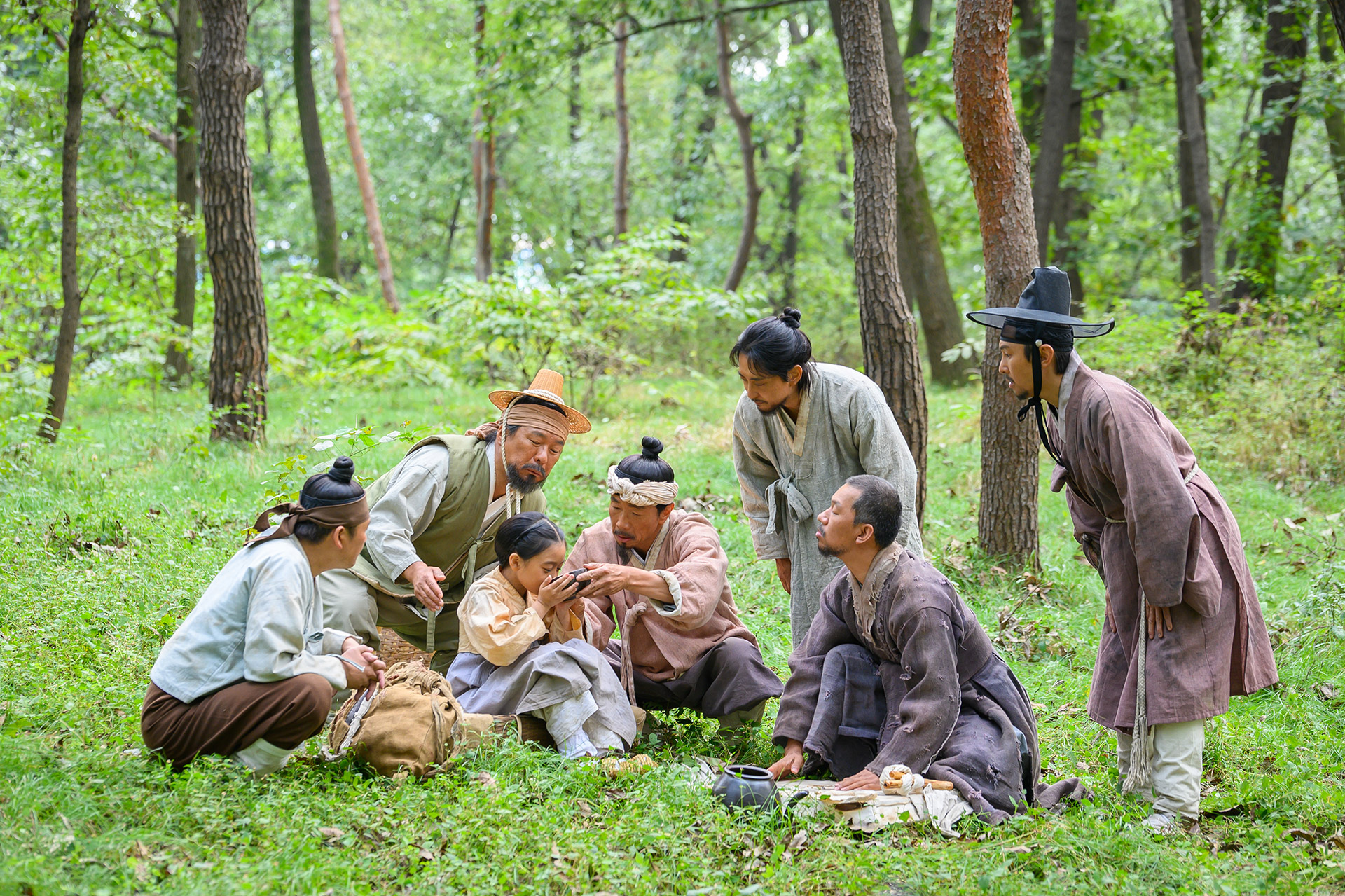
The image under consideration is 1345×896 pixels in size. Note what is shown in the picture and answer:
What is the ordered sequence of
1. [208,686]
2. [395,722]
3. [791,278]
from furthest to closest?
[791,278] < [395,722] < [208,686]

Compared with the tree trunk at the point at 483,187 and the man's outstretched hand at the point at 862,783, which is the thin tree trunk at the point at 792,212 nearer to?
the tree trunk at the point at 483,187

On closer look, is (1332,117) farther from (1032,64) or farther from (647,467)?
(647,467)

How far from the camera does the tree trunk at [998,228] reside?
6.33 meters

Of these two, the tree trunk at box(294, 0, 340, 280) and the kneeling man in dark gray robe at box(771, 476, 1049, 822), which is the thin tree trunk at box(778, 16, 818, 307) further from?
the kneeling man in dark gray robe at box(771, 476, 1049, 822)

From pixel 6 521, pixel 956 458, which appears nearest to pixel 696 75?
pixel 956 458

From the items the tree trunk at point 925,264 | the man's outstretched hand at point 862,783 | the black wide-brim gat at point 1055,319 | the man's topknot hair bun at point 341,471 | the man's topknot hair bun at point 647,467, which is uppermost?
the tree trunk at point 925,264

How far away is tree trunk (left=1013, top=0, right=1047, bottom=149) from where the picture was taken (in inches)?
573

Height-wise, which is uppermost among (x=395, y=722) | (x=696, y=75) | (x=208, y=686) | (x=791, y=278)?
(x=696, y=75)

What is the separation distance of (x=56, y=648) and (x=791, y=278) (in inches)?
748

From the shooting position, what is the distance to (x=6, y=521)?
6.50m

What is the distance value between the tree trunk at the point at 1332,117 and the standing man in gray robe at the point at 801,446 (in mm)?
12509

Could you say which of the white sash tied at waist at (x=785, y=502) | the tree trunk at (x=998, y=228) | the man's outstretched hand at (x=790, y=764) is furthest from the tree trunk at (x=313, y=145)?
the man's outstretched hand at (x=790, y=764)

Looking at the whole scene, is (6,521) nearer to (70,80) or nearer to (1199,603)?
(70,80)

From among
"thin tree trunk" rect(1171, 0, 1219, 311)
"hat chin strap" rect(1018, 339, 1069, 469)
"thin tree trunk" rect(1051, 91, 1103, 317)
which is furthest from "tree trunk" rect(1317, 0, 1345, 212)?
"hat chin strap" rect(1018, 339, 1069, 469)
